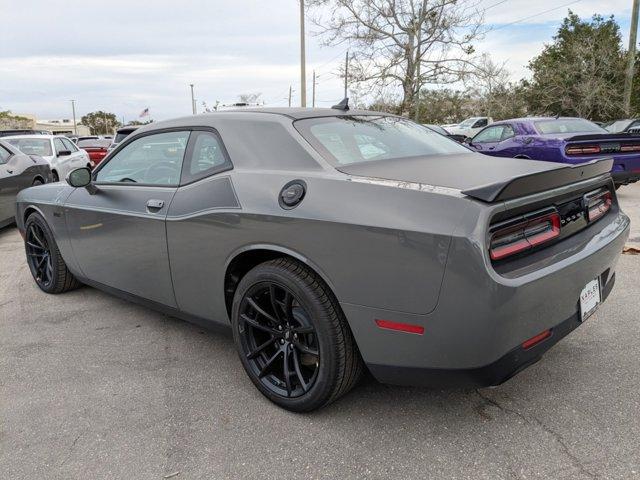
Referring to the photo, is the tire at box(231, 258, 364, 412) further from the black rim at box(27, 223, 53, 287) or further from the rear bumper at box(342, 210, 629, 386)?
the black rim at box(27, 223, 53, 287)

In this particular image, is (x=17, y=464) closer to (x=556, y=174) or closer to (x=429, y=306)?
(x=429, y=306)

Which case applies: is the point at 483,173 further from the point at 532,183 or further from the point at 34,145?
the point at 34,145

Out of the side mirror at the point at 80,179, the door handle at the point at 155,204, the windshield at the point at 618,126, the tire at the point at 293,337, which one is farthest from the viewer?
the windshield at the point at 618,126

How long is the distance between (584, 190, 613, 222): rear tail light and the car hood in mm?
263

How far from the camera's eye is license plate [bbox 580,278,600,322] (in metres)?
2.33

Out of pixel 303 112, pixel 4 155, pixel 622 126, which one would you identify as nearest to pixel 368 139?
pixel 303 112

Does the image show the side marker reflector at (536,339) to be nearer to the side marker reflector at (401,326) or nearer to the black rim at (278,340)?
the side marker reflector at (401,326)

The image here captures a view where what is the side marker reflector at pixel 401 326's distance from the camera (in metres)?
2.02

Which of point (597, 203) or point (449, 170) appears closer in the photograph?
point (449, 170)

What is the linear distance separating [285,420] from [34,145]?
11268mm

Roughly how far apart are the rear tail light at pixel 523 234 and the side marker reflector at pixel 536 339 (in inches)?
14.3

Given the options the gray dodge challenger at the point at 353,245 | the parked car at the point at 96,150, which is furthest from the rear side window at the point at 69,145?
the gray dodge challenger at the point at 353,245

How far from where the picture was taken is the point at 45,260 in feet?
14.8

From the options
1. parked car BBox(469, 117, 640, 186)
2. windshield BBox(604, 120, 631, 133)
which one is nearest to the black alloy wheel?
parked car BBox(469, 117, 640, 186)
